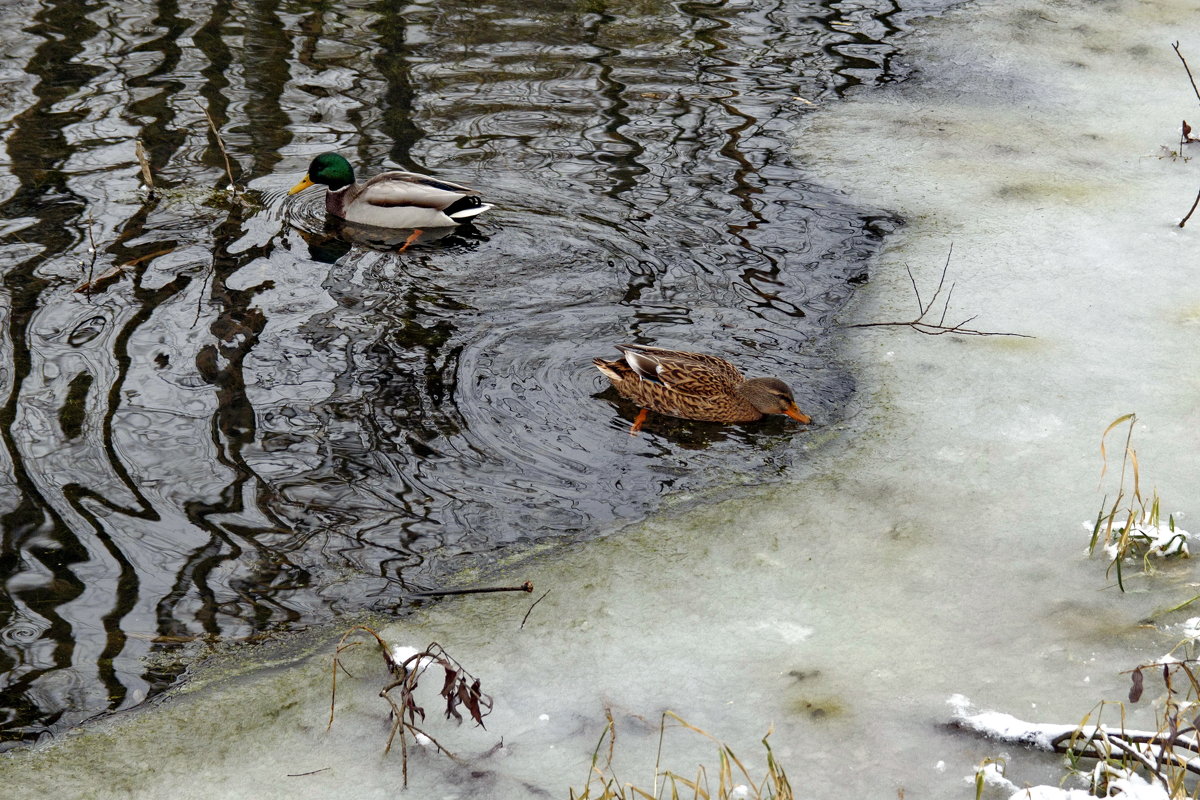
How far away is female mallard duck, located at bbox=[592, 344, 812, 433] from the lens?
5.16m

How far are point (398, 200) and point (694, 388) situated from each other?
2.61 metres

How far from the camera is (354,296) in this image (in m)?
6.17

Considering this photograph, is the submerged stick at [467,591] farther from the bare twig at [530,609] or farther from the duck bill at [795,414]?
the duck bill at [795,414]

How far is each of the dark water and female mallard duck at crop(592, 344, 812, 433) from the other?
0.11m

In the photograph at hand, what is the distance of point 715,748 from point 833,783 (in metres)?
0.35

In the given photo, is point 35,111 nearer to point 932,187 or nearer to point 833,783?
point 932,187

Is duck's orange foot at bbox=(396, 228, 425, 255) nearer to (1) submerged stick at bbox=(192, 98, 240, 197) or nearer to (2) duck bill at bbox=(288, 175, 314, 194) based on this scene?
(2) duck bill at bbox=(288, 175, 314, 194)

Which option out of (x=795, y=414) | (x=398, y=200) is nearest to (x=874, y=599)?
(x=795, y=414)

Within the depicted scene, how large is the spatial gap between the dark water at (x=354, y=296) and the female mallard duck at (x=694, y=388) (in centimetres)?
11

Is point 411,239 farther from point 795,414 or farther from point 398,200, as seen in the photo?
point 795,414

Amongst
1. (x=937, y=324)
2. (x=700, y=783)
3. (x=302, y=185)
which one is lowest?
(x=302, y=185)

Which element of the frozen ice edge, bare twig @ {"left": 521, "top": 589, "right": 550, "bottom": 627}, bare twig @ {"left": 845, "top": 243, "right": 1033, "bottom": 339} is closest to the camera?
the frozen ice edge

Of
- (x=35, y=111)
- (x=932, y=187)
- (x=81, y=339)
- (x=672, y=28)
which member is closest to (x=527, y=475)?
(x=81, y=339)

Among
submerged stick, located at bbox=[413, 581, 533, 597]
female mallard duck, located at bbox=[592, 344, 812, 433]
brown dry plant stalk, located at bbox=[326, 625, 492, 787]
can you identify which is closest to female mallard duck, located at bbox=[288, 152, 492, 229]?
female mallard duck, located at bbox=[592, 344, 812, 433]
